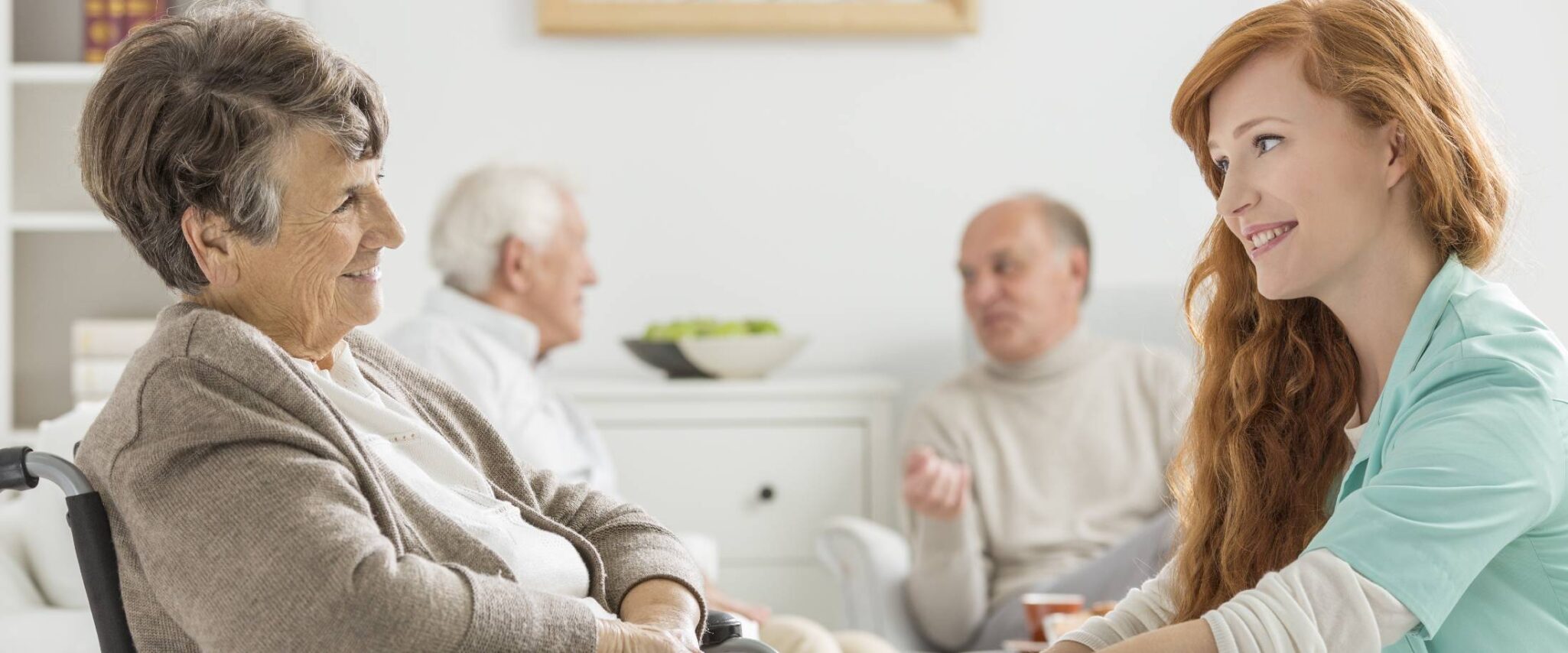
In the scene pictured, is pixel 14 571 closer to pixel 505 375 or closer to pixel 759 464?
pixel 505 375

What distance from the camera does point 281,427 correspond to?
107 cm

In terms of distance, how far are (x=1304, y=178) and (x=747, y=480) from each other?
207cm

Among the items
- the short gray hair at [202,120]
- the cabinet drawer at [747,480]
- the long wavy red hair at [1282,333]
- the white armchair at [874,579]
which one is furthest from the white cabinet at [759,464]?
the short gray hair at [202,120]

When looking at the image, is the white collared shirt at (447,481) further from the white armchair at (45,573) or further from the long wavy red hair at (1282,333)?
the long wavy red hair at (1282,333)

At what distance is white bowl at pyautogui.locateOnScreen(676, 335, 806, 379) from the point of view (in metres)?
3.19

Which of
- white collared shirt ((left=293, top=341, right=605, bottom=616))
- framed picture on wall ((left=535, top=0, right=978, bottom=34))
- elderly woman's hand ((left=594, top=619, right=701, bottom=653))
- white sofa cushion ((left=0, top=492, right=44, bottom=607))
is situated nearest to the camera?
elderly woman's hand ((left=594, top=619, right=701, bottom=653))

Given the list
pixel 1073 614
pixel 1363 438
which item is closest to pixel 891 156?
A: pixel 1073 614

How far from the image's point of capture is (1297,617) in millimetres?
1066

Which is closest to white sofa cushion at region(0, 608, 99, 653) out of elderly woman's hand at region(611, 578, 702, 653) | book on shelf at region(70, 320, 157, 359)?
elderly woman's hand at region(611, 578, 702, 653)

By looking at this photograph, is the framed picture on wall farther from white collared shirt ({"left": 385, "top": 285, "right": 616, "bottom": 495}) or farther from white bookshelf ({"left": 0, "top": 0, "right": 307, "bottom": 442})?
white collared shirt ({"left": 385, "top": 285, "right": 616, "bottom": 495})

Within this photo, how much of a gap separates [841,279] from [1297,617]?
8.27 feet

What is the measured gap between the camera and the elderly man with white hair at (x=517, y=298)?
2.42 metres

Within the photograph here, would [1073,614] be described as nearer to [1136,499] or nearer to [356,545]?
[1136,499]

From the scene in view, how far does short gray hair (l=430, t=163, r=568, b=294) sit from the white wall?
76cm
